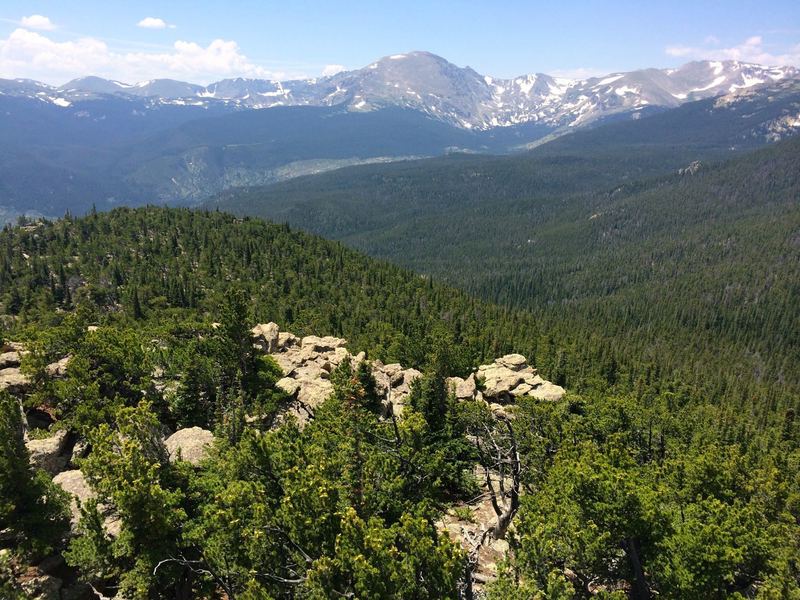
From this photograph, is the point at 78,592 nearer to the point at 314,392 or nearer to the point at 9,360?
the point at 314,392

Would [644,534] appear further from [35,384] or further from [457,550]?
[35,384]

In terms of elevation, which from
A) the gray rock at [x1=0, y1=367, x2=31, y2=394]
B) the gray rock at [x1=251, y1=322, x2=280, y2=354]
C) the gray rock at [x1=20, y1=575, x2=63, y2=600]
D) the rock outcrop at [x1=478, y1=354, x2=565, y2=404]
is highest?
the gray rock at [x1=0, y1=367, x2=31, y2=394]

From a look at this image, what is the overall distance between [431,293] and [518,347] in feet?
169

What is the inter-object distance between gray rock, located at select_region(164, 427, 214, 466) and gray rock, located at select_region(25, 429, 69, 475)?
8.84 meters

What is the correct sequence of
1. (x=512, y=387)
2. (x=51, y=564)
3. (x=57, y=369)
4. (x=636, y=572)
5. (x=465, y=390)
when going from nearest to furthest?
(x=51, y=564) → (x=636, y=572) → (x=57, y=369) → (x=465, y=390) → (x=512, y=387)

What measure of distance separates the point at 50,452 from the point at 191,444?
1166 centimetres

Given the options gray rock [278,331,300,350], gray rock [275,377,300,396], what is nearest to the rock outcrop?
gray rock [275,377,300,396]

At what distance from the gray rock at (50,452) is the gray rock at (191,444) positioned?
8836 mm

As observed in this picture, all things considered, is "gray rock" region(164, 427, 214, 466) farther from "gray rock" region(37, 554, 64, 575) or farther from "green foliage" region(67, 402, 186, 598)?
"gray rock" region(37, 554, 64, 575)

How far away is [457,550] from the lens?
2614 cm

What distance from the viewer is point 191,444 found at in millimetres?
45562

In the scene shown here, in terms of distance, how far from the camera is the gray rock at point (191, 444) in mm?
43438

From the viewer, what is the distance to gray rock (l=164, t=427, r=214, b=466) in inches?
1710

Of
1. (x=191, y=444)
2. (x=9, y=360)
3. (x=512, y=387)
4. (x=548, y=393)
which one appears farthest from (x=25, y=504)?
(x=548, y=393)
